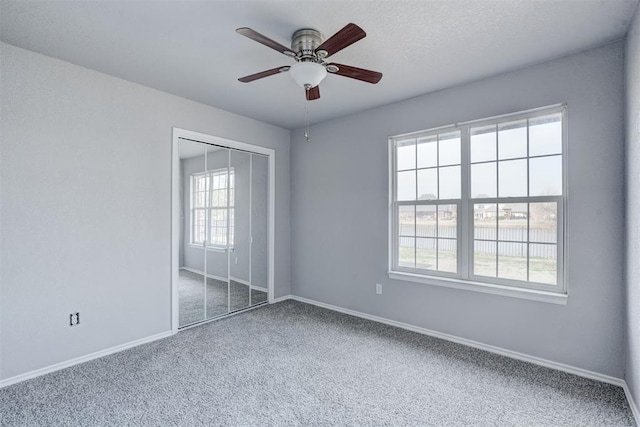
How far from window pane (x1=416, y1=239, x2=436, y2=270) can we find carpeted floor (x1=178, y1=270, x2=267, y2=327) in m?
2.36

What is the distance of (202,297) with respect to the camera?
3.75 metres

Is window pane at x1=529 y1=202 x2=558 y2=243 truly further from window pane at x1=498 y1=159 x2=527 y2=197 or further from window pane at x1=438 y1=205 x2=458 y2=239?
window pane at x1=438 y1=205 x2=458 y2=239

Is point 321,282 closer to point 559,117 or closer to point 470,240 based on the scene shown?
point 470,240

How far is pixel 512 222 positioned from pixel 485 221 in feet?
0.77

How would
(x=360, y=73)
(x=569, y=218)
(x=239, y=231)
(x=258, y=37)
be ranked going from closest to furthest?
(x=258, y=37) < (x=360, y=73) < (x=569, y=218) < (x=239, y=231)

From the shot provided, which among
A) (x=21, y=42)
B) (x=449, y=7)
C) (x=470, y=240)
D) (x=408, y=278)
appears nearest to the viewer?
(x=449, y=7)

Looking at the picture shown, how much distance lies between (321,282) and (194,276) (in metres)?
1.75

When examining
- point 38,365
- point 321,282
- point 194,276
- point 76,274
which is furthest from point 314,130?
point 38,365

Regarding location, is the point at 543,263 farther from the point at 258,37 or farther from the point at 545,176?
the point at 258,37

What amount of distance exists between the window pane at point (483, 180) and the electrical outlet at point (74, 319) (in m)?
3.98

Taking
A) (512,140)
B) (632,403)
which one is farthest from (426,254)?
(632,403)

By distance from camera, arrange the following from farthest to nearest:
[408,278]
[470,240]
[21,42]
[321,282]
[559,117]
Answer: [321,282]
[408,278]
[470,240]
[559,117]
[21,42]

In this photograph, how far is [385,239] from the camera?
376 centimetres

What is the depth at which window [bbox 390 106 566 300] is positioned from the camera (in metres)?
2.74
